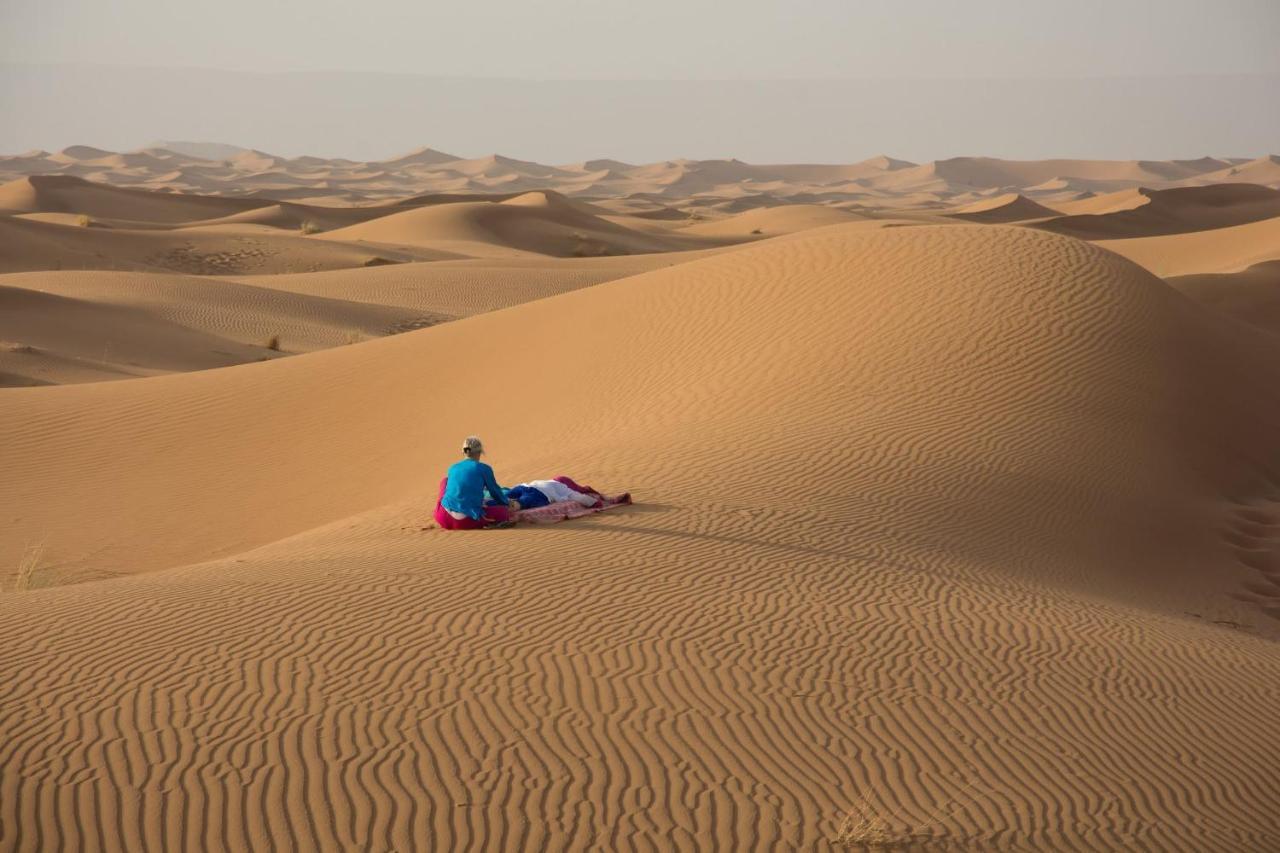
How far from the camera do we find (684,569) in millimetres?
9500

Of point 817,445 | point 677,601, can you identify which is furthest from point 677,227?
point 677,601

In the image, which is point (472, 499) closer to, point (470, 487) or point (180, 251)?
point (470, 487)

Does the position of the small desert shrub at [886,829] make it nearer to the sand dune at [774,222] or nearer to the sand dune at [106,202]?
the sand dune at [774,222]

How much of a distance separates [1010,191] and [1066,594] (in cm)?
14733

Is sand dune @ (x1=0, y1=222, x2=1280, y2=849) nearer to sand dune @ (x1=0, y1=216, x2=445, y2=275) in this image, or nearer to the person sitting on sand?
the person sitting on sand

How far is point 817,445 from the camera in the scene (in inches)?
552

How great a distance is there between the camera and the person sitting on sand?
34.8 feet

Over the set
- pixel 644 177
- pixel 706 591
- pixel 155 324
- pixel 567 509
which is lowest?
pixel 644 177

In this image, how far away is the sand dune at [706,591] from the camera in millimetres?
6039

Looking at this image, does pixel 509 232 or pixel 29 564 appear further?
pixel 509 232

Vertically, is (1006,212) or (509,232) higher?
(509,232)

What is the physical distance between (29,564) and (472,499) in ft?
16.3

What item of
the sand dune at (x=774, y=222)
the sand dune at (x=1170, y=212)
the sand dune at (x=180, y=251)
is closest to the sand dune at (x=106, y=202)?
the sand dune at (x=180, y=251)

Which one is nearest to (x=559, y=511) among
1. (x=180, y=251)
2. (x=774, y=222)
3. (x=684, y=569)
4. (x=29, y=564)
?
(x=684, y=569)
